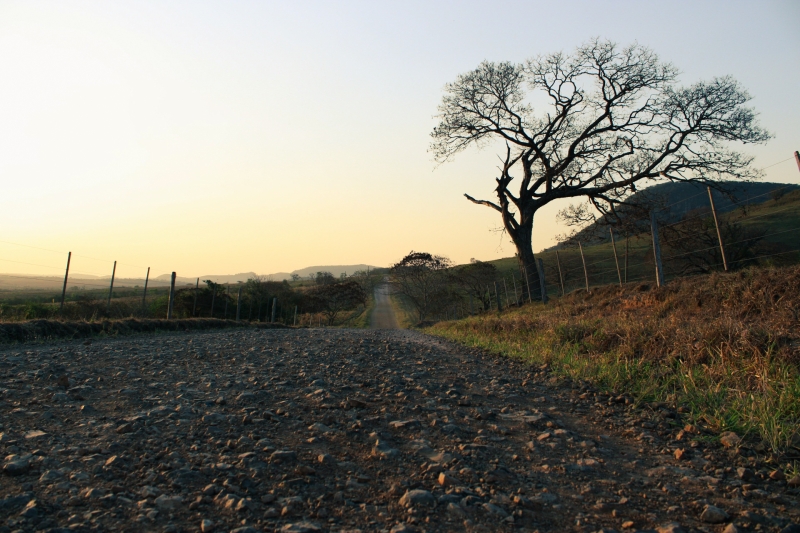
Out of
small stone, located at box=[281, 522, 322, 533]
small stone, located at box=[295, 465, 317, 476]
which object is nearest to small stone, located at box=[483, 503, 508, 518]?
small stone, located at box=[281, 522, 322, 533]

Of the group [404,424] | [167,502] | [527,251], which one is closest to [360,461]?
[404,424]

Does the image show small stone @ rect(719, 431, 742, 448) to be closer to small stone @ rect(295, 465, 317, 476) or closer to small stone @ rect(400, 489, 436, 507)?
small stone @ rect(400, 489, 436, 507)

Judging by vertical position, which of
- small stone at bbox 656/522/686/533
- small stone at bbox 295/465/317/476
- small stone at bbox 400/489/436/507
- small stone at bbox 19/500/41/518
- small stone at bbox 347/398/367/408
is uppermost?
small stone at bbox 347/398/367/408

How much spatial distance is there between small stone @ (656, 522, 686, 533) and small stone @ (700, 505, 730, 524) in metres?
0.15

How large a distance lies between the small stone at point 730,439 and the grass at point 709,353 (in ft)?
0.34

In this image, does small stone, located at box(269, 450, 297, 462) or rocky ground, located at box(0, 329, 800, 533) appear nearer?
rocky ground, located at box(0, 329, 800, 533)

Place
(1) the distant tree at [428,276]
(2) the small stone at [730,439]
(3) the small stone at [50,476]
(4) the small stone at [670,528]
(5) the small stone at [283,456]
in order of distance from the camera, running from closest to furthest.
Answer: (4) the small stone at [670,528], (3) the small stone at [50,476], (5) the small stone at [283,456], (2) the small stone at [730,439], (1) the distant tree at [428,276]

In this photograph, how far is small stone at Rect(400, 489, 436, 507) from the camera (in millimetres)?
2117

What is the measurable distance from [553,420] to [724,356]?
2213 millimetres

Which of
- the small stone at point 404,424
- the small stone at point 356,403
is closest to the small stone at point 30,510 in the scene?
the small stone at point 404,424

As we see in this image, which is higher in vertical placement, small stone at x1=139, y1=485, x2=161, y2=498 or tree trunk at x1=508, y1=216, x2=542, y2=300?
tree trunk at x1=508, y1=216, x2=542, y2=300

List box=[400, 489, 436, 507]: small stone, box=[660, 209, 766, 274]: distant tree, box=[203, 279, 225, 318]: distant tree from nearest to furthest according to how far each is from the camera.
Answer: box=[400, 489, 436, 507]: small stone
box=[660, 209, 766, 274]: distant tree
box=[203, 279, 225, 318]: distant tree

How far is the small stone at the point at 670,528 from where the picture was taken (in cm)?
183

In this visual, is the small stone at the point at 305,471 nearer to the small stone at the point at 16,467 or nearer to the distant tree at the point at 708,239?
the small stone at the point at 16,467
